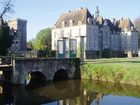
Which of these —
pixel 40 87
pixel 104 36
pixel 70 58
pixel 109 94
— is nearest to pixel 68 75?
pixel 70 58

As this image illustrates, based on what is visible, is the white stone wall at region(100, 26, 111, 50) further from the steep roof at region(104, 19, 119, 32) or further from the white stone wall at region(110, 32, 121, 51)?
the steep roof at region(104, 19, 119, 32)

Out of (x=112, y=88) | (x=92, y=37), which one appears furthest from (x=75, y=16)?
(x=112, y=88)

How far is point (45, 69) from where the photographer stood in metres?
31.2

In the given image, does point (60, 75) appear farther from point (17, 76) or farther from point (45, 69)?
point (17, 76)

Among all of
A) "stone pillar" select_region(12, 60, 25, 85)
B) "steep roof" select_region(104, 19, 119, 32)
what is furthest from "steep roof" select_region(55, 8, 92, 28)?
"stone pillar" select_region(12, 60, 25, 85)

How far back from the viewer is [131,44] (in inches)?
3452

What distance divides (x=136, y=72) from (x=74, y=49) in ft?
37.3

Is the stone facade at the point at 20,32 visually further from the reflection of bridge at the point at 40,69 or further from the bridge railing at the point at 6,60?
the bridge railing at the point at 6,60

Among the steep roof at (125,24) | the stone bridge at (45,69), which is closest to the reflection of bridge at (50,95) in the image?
the stone bridge at (45,69)

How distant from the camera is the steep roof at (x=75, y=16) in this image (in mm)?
68700

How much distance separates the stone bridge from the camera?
92.4 ft

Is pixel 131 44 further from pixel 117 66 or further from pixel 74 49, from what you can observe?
pixel 117 66

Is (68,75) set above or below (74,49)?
below

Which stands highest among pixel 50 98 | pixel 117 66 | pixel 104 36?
pixel 104 36
